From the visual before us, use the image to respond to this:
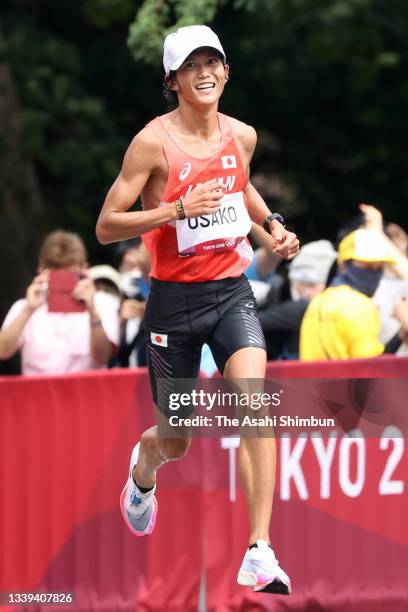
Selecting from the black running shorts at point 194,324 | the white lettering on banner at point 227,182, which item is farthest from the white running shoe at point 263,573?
the white lettering on banner at point 227,182

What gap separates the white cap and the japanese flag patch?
49.9 inches

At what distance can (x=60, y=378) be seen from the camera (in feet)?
29.1

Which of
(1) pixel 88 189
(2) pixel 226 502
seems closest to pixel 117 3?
(1) pixel 88 189

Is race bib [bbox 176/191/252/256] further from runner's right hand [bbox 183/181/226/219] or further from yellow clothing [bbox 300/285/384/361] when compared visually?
yellow clothing [bbox 300/285/384/361]

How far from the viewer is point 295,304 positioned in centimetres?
924

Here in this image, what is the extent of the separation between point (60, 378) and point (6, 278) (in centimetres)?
866

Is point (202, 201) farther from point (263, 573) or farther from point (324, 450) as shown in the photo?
point (324, 450)

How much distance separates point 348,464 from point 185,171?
2475mm

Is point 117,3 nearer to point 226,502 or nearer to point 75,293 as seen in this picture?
point 75,293

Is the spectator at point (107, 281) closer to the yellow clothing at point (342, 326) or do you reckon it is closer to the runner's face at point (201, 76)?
the yellow clothing at point (342, 326)

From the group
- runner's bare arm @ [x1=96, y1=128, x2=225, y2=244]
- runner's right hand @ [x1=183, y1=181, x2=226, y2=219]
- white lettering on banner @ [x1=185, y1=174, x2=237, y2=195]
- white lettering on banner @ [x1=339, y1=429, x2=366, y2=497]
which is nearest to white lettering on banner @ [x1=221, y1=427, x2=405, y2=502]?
white lettering on banner @ [x1=339, y1=429, x2=366, y2=497]

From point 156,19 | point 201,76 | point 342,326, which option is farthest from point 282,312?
point 201,76

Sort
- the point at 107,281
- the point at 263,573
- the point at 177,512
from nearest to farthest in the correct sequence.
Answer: the point at 263,573 → the point at 177,512 → the point at 107,281

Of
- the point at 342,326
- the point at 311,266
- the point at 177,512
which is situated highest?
the point at 311,266
